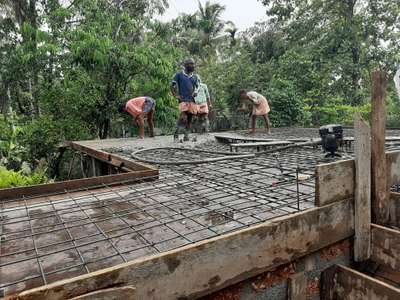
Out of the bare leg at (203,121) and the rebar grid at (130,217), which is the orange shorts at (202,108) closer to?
the bare leg at (203,121)

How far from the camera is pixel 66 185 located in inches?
120

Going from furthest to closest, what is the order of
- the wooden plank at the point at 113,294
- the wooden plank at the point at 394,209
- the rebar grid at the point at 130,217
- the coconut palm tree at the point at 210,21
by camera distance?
the coconut palm tree at the point at 210,21 < the wooden plank at the point at 394,209 < the rebar grid at the point at 130,217 < the wooden plank at the point at 113,294

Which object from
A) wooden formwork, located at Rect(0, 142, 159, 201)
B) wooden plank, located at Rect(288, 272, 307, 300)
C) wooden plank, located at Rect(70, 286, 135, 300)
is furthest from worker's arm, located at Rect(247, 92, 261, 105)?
wooden plank, located at Rect(70, 286, 135, 300)

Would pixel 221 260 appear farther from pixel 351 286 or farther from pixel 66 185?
pixel 66 185

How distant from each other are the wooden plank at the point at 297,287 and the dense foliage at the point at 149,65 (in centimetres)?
732

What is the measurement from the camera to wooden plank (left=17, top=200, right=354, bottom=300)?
4.61 feet

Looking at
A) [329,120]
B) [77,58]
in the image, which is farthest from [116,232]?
[329,120]

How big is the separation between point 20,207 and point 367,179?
8.58ft

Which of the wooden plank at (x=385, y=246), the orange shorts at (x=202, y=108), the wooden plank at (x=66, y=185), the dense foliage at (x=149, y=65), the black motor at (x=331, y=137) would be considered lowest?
the wooden plank at (x=385, y=246)

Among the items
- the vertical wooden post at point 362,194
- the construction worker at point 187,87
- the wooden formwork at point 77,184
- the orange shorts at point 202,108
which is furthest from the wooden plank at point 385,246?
the orange shorts at point 202,108

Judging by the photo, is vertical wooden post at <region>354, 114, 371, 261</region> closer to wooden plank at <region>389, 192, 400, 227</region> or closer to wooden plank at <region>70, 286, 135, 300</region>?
wooden plank at <region>389, 192, 400, 227</region>

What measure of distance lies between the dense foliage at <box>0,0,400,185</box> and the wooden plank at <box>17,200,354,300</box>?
7227 mm

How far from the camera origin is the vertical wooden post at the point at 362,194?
7.20 ft

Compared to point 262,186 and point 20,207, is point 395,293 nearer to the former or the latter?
point 262,186
